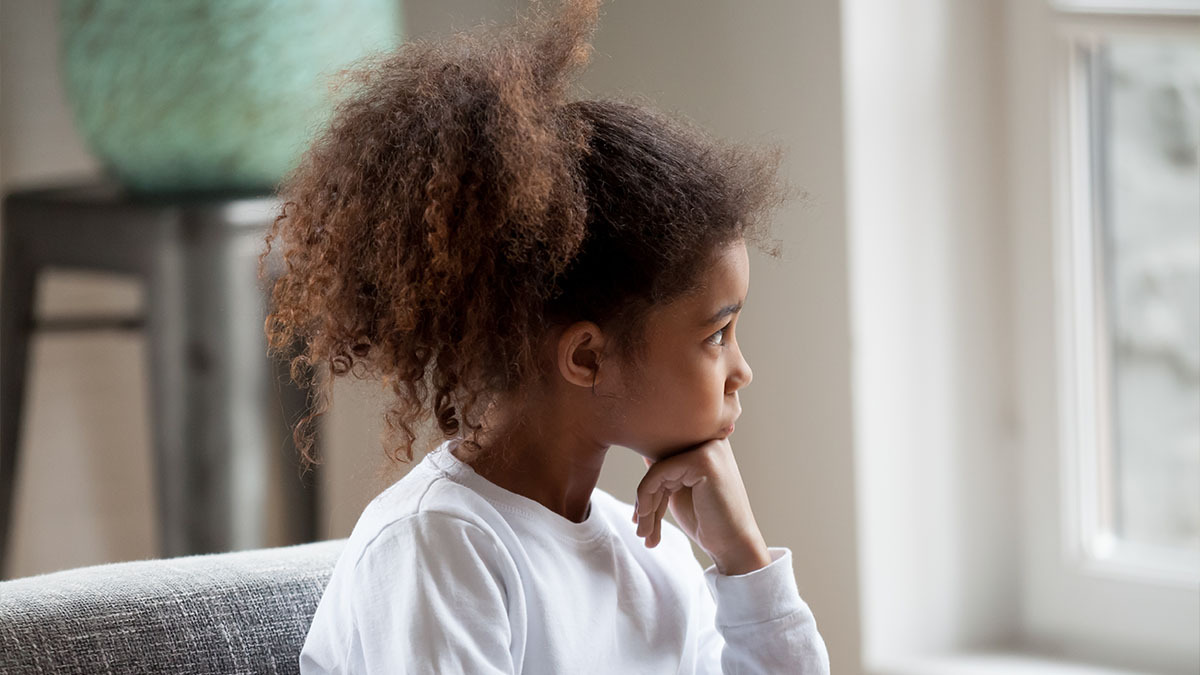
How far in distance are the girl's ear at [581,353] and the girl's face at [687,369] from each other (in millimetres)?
19

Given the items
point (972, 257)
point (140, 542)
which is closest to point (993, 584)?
point (972, 257)

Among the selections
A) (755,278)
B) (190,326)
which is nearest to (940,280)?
(755,278)

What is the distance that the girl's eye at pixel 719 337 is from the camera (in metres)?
0.98

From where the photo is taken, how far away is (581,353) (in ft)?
3.13

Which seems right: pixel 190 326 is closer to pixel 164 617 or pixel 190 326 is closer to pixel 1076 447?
pixel 164 617

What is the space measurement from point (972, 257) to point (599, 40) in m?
0.53

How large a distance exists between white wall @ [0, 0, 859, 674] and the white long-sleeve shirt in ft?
1.17

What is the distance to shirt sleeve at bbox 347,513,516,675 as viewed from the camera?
0.86 metres

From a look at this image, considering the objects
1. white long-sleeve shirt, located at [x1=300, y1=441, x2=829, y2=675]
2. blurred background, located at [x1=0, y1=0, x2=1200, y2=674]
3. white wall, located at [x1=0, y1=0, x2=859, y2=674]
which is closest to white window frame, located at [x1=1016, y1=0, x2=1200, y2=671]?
blurred background, located at [x1=0, y1=0, x2=1200, y2=674]

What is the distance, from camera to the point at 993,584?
163 cm

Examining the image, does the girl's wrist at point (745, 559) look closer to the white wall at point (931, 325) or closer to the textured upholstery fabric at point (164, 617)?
the textured upholstery fabric at point (164, 617)

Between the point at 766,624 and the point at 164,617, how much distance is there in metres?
0.43

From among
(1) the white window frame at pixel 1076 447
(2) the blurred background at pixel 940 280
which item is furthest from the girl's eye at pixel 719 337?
(1) the white window frame at pixel 1076 447

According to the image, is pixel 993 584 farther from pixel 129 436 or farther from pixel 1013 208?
pixel 129 436
